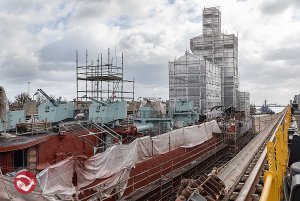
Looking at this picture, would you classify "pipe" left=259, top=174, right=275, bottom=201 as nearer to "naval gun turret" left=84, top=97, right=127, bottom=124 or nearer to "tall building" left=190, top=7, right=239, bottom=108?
"naval gun turret" left=84, top=97, right=127, bottom=124

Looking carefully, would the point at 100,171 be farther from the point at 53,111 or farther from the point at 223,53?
the point at 223,53

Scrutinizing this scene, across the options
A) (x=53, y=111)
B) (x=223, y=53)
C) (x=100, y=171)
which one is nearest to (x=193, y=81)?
(x=223, y=53)

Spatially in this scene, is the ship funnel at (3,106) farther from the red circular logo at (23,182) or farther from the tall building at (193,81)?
the tall building at (193,81)

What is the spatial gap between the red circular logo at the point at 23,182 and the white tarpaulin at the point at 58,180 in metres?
1.63

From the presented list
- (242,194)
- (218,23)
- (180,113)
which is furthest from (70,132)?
(218,23)

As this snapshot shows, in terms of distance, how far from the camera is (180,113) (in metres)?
31.8

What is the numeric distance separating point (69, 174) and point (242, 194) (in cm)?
628

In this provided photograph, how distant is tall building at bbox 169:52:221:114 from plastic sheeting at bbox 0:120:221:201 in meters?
26.8

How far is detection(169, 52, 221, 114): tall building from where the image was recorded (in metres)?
43.7

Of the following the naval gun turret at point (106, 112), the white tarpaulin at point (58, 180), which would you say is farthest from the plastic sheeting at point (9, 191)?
the naval gun turret at point (106, 112)

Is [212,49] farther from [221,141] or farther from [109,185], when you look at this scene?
[109,185]

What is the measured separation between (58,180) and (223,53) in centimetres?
4904

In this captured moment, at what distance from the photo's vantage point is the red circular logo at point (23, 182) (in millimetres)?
7613

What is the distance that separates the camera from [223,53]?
183 feet
